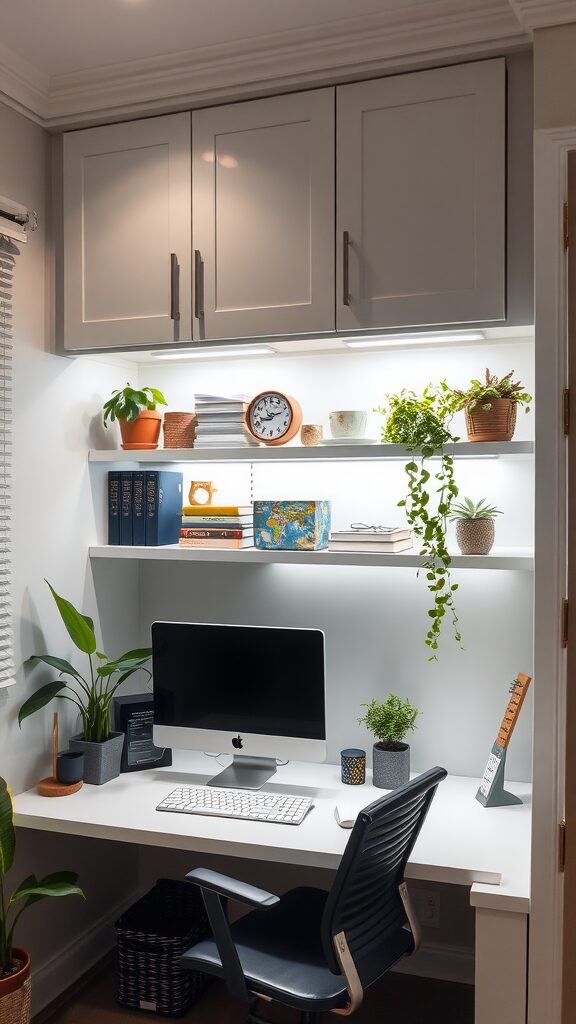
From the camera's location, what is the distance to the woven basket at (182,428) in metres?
2.59

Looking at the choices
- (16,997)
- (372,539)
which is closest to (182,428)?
(372,539)

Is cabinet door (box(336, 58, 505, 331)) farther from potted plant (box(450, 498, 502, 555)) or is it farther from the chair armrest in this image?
the chair armrest

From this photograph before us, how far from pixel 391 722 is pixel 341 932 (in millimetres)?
735

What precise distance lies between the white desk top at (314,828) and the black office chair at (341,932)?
4.9 inches

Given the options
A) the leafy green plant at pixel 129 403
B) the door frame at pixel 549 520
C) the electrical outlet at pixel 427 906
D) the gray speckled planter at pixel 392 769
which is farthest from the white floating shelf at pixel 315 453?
the electrical outlet at pixel 427 906

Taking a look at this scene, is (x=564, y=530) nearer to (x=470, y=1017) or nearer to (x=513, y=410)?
(x=513, y=410)

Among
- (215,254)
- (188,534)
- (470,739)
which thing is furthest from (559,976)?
(215,254)

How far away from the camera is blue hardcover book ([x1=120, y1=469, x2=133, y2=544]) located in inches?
106

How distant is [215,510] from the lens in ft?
8.34

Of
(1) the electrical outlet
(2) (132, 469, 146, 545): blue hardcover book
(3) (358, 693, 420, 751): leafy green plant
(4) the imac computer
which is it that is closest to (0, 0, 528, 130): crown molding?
(2) (132, 469, 146, 545): blue hardcover book

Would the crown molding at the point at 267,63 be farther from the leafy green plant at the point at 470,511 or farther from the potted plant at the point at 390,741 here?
the potted plant at the point at 390,741

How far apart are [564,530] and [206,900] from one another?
116cm

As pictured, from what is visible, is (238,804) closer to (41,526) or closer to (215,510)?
(215,510)

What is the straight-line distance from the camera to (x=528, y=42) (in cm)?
201
